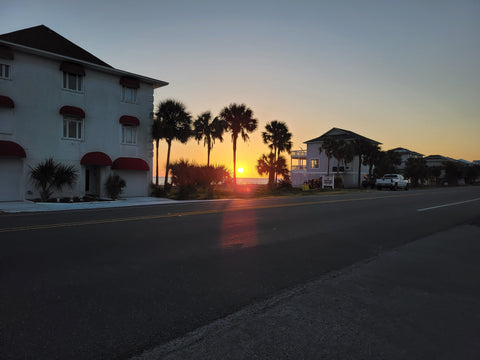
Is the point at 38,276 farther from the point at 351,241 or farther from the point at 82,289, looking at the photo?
the point at 351,241

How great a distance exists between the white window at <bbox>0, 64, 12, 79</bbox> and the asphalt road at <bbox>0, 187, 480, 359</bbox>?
49.0ft

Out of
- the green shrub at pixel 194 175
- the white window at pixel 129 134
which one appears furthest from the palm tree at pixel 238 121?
the white window at pixel 129 134

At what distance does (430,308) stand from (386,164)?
53.8m

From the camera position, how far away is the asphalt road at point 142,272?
290cm

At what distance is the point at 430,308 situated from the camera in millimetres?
3607

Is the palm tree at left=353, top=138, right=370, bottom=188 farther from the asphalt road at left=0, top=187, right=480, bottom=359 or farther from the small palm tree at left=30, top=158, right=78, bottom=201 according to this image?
the asphalt road at left=0, top=187, right=480, bottom=359

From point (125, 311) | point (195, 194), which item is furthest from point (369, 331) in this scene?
point (195, 194)

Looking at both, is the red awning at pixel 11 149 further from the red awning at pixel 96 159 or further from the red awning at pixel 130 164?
the red awning at pixel 130 164

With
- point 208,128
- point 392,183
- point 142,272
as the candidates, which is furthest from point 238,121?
point 142,272

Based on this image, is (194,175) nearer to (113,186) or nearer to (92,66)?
(113,186)

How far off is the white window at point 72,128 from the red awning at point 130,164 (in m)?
3.04

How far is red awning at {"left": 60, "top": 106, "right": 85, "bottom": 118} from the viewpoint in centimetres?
2078

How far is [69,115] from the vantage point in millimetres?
21297

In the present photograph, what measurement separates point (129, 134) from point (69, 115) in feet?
14.9
